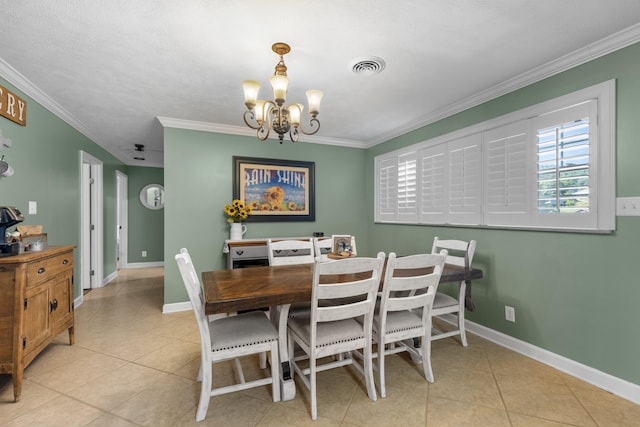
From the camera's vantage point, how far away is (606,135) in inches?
80.7

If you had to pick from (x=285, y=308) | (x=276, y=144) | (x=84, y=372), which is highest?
(x=276, y=144)

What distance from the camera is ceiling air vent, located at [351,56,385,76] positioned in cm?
226

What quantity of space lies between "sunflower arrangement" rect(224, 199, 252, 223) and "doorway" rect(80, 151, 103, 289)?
2.39m

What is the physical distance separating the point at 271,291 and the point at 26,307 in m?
1.77

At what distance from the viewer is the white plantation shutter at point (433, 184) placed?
133 inches

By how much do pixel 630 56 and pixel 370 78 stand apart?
1.73 m

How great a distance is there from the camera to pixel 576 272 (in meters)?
2.23

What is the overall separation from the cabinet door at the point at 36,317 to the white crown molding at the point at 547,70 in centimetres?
401

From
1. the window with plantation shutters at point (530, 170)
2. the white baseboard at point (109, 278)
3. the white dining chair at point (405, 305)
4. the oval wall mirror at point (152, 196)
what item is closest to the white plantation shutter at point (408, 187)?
the window with plantation shutters at point (530, 170)

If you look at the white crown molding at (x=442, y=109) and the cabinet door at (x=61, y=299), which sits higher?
the white crown molding at (x=442, y=109)

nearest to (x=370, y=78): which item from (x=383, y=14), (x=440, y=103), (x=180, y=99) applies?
(x=383, y=14)

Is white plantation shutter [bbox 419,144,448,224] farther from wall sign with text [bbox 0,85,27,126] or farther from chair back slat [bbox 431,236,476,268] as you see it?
wall sign with text [bbox 0,85,27,126]

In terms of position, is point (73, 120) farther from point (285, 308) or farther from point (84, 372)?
point (285, 308)

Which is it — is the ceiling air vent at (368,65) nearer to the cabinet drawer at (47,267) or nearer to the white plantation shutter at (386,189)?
the white plantation shutter at (386,189)
